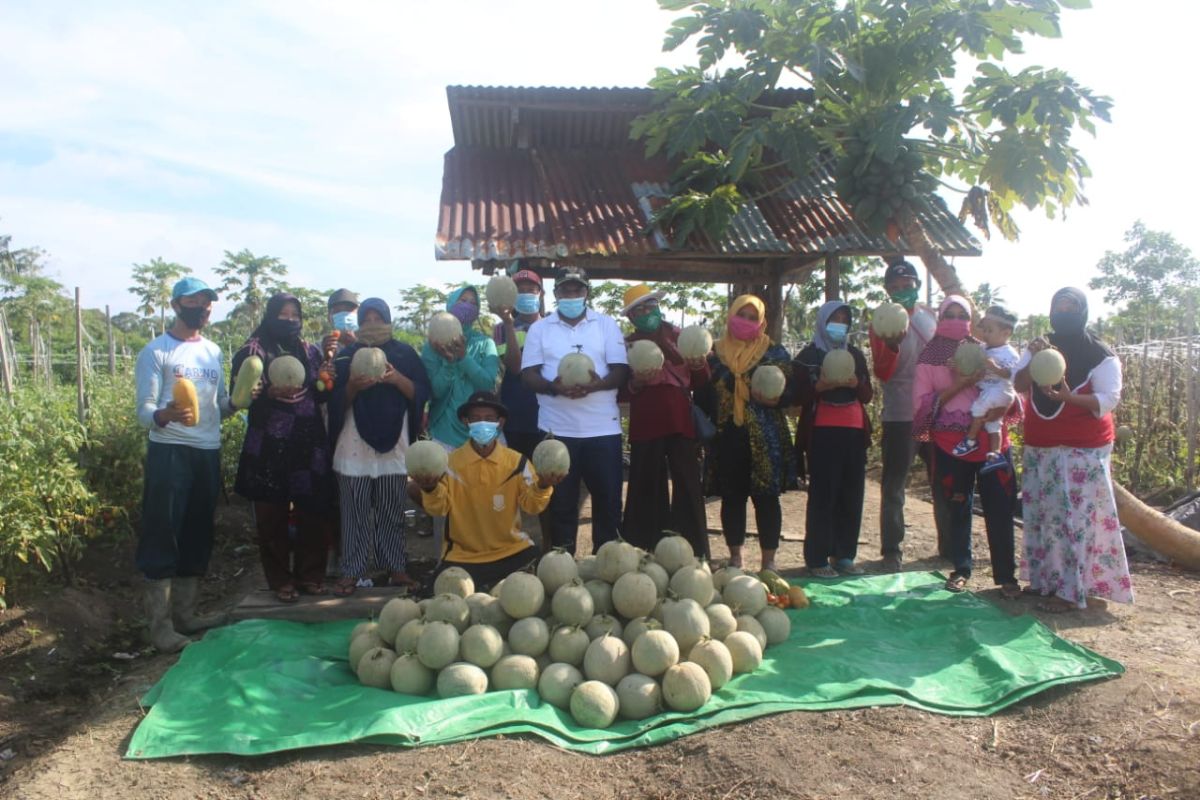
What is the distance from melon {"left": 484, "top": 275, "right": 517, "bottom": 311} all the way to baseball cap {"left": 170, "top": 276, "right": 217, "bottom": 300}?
64.9 inches

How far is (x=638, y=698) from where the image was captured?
3.47 metres

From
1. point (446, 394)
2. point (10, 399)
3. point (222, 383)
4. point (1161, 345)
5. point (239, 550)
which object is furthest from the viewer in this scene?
point (1161, 345)

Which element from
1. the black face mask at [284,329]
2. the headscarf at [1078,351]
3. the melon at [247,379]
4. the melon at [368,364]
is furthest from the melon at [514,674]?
the headscarf at [1078,351]

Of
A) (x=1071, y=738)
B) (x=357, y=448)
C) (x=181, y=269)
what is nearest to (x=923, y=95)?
(x=1071, y=738)

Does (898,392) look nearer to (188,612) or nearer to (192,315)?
(192,315)

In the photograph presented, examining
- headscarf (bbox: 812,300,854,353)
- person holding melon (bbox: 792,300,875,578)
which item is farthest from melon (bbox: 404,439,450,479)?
headscarf (bbox: 812,300,854,353)

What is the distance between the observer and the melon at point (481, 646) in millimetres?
3643

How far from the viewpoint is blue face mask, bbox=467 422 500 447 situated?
4438 millimetres

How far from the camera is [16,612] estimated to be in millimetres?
5117

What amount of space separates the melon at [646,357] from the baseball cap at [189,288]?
2460mm

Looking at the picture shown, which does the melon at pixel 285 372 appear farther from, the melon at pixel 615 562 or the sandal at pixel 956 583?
the sandal at pixel 956 583

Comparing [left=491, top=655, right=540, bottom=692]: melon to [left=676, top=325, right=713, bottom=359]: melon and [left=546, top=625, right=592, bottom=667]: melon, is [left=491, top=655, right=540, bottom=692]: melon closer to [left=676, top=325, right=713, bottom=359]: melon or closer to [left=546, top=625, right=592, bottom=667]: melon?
[left=546, top=625, right=592, bottom=667]: melon

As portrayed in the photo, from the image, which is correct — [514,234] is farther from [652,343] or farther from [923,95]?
[923,95]

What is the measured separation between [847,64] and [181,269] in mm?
27951
